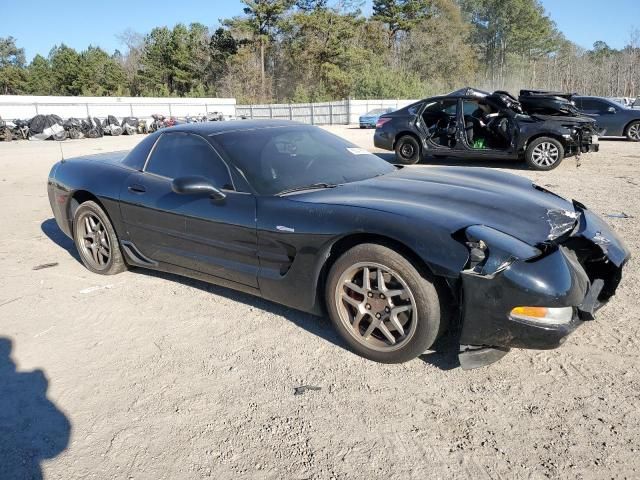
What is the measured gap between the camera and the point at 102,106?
119ft

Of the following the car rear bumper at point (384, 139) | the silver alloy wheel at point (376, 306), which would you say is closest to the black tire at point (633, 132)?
the car rear bumper at point (384, 139)

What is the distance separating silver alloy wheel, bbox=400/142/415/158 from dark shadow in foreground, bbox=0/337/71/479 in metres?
9.01

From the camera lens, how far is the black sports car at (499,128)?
9.38 meters

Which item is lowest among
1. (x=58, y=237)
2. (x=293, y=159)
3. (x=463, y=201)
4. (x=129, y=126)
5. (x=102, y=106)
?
(x=58, y=237)

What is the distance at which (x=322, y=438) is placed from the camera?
2271mm

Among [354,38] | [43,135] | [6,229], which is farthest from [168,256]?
[354,38]

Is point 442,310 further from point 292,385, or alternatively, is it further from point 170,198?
point 170,198

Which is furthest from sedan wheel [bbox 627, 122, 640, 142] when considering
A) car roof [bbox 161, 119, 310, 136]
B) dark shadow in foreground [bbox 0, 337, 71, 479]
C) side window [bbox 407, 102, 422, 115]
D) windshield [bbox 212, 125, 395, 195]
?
dark shadow in foreground [bbox 0, 337, 71, 479]

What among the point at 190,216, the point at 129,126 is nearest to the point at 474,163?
the point at 190,216

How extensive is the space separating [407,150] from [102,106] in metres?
32.0

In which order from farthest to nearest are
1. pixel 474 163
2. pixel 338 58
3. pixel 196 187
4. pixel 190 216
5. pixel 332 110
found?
pixel 338 58
pixel 332 110
pixel 474 163
pixel 190 216
pixel 196 187

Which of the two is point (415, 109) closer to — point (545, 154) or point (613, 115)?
point (545, 154)

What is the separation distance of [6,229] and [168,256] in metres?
4.00

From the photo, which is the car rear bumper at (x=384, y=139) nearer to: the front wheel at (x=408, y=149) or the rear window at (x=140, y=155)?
the front wheel at (x=408, y=149)
